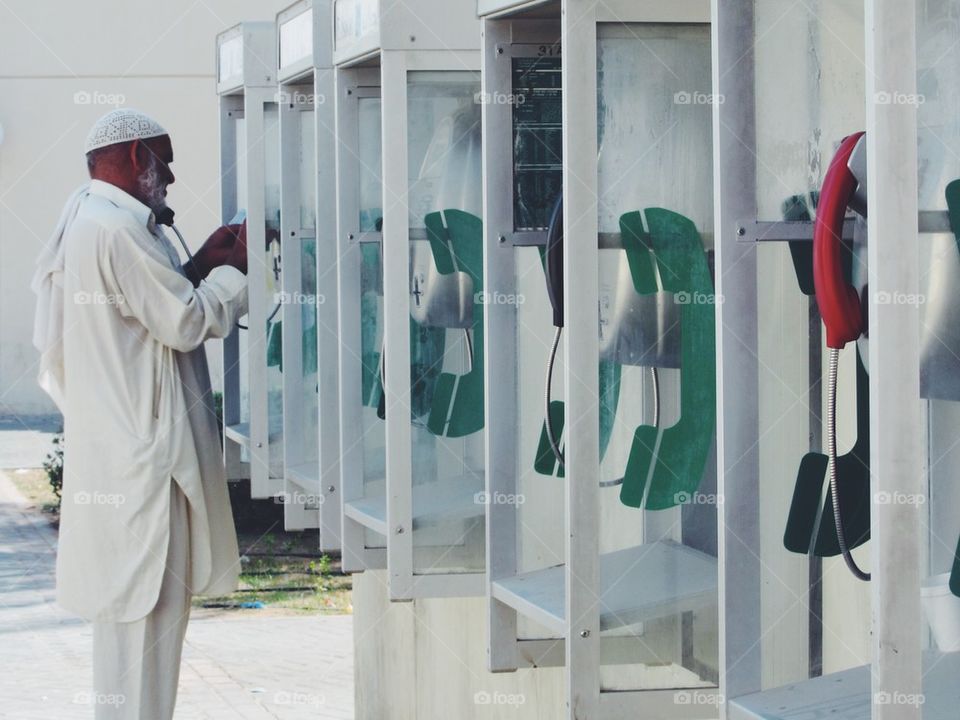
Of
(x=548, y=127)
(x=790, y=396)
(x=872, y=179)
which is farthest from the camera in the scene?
(x=548, y=127)

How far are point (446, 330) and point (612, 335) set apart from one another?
990 mm

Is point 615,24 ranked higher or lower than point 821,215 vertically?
higher

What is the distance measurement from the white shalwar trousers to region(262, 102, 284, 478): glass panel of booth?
1353mm

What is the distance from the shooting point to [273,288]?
5.66 metres

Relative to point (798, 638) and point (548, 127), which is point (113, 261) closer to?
point (548, 127)

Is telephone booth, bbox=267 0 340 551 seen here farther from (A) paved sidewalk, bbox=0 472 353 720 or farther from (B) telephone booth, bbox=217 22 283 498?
(A) paved sidewalk, bbox=0 472 353 720

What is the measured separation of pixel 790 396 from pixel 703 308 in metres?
0.42

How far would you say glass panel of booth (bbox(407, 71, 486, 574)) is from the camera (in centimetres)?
382

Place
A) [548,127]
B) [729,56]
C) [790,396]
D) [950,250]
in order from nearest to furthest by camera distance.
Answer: [950,250] < [729,56] < [790,396] < [548,127]

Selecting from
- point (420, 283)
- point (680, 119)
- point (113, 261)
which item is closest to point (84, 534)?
point (113, 261)

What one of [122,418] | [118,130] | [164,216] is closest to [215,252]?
[164,216]

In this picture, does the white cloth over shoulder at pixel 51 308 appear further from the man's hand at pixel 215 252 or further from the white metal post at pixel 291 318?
the white metal post at pixel 291 318

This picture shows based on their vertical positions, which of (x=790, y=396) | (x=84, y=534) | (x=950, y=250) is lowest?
(x=84, y=534)

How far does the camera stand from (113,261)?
4.03 metres
